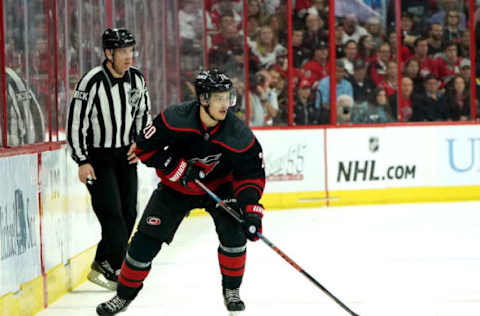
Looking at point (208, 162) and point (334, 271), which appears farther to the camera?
point (334, 271)

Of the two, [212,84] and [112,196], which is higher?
[212,84]

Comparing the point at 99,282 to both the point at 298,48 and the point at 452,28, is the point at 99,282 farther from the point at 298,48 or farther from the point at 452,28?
the point at 452,28

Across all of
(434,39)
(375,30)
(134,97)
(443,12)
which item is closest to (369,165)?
(375,30)

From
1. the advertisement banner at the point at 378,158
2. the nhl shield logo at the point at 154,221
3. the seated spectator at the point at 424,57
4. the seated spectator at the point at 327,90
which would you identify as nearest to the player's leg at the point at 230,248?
the nhl shield logo at the point at 154,221

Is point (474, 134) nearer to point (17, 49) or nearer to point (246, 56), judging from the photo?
point (246, 56)

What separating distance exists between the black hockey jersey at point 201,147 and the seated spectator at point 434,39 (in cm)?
668

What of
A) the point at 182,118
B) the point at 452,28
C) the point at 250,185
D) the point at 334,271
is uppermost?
the point at 452,28

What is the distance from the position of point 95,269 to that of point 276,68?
493 cm

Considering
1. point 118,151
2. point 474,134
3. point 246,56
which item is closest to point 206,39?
point 246,56

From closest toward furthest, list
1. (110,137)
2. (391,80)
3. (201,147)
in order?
(201,147)
(110,137)
(391,80)

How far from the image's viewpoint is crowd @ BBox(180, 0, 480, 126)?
Answer: 8.95 metres

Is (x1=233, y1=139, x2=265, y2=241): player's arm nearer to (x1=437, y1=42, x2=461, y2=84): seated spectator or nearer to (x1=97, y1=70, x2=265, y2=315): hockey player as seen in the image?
(x1=97, y1=70, x2=265, y2=315): hockey player

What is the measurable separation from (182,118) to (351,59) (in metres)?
6.04

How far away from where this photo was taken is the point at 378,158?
336 inches
